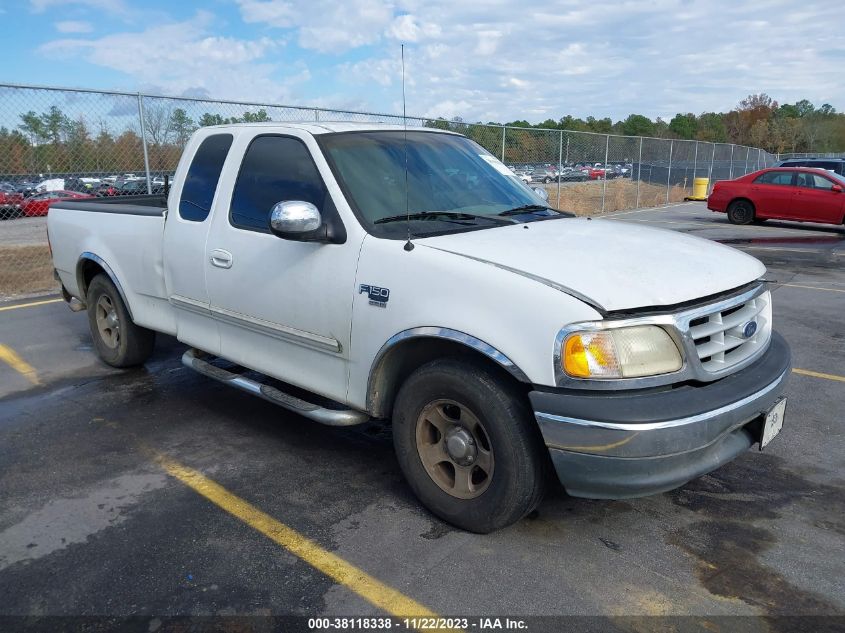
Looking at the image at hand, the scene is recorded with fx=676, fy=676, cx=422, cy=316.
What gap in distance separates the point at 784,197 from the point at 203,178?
53.6ft

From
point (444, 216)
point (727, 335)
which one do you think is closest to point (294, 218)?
point (444, 216)

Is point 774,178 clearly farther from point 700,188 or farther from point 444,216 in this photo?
point 444,216

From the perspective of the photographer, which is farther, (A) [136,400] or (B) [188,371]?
(B) [188,371]

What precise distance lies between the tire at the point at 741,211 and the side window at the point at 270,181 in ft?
54.4

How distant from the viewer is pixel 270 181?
404 cm

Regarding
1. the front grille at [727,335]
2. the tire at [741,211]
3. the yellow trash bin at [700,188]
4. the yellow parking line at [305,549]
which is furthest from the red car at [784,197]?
the yellow parking line at [305,549]

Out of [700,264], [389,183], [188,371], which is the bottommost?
[188,371]

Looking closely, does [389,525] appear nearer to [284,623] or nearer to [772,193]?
[284,623]

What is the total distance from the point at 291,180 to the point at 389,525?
1991mm

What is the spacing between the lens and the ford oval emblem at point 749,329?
3.18 meters

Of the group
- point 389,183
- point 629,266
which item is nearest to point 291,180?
point 389,183

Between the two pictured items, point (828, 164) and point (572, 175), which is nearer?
point (572, 175)

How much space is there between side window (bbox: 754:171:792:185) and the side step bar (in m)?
16.5

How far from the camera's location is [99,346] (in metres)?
5.90
